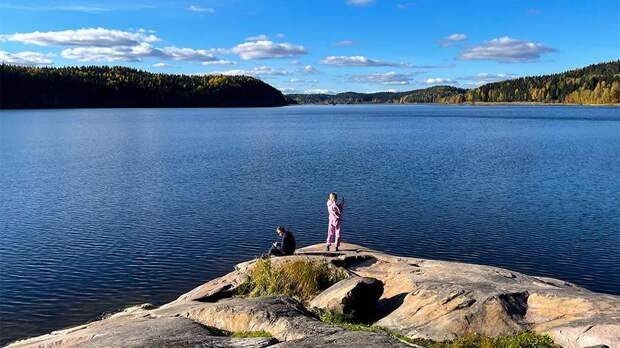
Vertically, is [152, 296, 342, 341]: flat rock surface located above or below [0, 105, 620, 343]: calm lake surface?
above

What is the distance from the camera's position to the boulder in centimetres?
1889

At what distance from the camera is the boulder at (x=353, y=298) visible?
1889cm

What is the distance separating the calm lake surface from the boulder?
8754 millimetres

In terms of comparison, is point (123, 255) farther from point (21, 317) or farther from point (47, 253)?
point (21, 317)

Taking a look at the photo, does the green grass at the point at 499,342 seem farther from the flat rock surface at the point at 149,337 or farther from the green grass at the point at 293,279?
the green grass at the point at 293,279

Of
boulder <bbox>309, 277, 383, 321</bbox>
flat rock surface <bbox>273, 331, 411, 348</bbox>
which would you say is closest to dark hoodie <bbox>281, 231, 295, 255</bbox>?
boulder <bbox>309, 277, 383, 321</bbox>

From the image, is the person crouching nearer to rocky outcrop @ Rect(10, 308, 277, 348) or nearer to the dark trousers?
the dark trousers

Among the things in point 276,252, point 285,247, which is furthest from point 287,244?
point 276,252

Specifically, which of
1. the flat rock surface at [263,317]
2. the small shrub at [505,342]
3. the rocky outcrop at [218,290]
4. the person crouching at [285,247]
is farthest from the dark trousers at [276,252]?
the small shrub at [505,342]

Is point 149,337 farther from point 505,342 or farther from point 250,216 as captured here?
point 250,216

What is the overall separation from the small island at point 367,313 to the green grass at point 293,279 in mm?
40

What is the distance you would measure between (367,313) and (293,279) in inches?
144

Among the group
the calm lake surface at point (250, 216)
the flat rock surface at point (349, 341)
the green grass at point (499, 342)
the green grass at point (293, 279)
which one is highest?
the flat rock surface at point (349, 341)

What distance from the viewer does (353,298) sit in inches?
751
